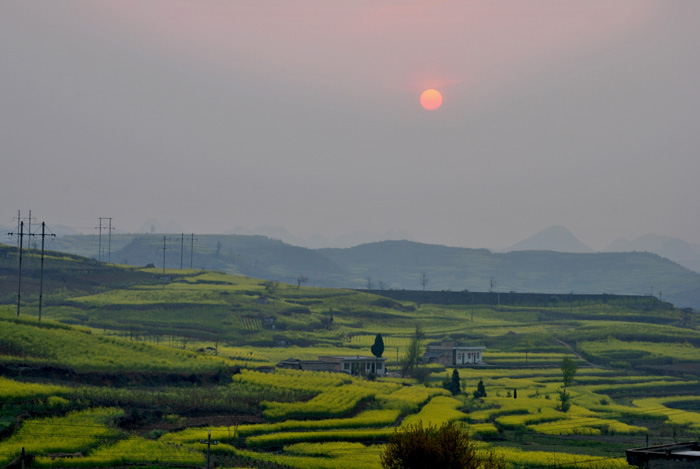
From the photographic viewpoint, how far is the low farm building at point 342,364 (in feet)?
315

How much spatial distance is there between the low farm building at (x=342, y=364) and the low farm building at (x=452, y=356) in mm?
19142

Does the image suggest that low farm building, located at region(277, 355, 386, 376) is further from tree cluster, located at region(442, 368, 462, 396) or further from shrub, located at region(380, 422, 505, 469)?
shrub, located at region(380, 422, 505, 469)

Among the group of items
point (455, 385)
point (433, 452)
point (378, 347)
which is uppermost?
point (378, 347)

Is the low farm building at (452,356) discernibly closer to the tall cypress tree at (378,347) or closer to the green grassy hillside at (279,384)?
the green grassy hillside at (279,384)

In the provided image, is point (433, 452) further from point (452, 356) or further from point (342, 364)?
point (452, 356)

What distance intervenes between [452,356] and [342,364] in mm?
27699

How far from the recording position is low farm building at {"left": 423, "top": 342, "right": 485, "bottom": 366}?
120 metres

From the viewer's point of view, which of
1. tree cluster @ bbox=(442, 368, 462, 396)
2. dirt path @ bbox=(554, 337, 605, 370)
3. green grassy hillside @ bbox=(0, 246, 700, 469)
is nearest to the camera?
green grassy hillside @ bbox=(0, 246, 700, 469)

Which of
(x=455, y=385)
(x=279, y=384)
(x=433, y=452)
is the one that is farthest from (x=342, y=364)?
(x=433, y=452)

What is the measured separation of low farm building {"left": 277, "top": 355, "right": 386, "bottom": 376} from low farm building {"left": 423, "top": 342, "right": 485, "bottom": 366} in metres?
19.1

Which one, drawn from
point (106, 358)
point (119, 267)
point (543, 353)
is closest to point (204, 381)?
point (106, 358)

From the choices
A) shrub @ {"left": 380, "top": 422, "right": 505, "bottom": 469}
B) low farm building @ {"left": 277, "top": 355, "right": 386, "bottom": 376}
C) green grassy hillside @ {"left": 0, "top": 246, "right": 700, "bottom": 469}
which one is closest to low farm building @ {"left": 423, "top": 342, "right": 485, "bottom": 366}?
green grassy hillside @ {"left": 0, "top": 246, "right": 700, "bottom": 469}

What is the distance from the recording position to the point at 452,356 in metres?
121

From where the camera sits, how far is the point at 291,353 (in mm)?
118562
